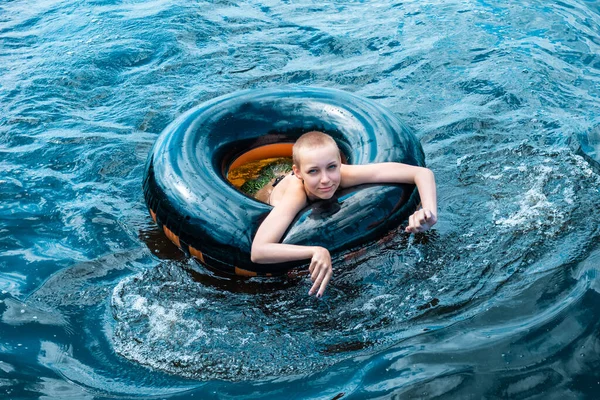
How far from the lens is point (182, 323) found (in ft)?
14.0

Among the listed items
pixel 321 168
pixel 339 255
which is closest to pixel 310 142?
pixel 321 168

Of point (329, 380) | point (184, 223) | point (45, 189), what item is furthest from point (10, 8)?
point (329, 380)

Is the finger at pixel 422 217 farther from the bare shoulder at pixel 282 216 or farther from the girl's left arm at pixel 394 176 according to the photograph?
the bare shoulder at pixel 282 216

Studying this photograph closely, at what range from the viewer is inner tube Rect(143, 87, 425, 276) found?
14.8 ft

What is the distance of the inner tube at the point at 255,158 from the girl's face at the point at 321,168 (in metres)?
0.17

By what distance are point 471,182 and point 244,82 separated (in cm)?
319

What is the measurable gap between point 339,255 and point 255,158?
1.49 metres

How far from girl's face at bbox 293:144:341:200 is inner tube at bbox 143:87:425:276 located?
170 millimetres

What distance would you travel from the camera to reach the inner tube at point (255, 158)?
14.8 feet

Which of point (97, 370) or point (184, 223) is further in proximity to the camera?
point (184, 223)

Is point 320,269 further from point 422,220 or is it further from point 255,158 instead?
point 255,158

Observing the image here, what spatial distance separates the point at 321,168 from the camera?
437cm

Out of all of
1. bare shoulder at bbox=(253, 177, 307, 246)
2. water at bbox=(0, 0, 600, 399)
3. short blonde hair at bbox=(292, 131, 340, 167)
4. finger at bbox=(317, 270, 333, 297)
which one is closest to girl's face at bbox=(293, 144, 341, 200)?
short blonde hair at bbox=(292, 131, 340, 167)

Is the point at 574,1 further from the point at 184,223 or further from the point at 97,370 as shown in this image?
the point at 97,370
